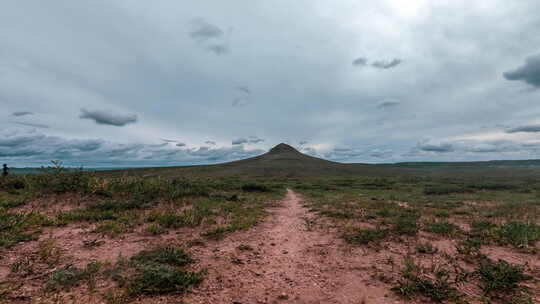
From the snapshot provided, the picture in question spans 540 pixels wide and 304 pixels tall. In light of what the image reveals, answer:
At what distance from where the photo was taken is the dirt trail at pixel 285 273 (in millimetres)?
4188

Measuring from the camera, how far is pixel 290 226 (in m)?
9.20

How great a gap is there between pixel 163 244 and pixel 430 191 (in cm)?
2835

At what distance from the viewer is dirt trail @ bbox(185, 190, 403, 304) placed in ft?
13.7

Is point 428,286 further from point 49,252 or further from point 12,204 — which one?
point 12,204

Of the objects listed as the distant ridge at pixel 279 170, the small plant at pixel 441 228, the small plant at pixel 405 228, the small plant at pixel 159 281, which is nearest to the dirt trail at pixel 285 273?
the small plant at pixel 159 281

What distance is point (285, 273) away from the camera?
511cm

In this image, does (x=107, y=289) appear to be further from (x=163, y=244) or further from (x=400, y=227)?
(x=400, y=227)

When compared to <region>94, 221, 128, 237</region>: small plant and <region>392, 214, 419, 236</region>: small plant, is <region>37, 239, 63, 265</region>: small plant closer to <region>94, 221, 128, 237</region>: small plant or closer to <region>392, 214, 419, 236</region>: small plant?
<region>94, 221, 128, 237</region>: small plant

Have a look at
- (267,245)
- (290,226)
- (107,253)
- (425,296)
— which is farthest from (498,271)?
(107,253)

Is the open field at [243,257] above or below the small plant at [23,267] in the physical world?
below

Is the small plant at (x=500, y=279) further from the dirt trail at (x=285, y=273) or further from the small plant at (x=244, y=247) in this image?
the small plant at (x=244, y=247)

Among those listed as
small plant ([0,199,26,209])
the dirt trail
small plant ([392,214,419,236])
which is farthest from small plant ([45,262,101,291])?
small plant ([392,214,419,236])

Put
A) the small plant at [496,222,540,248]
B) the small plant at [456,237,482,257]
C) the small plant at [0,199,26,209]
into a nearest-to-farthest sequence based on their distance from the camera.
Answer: the small plant at [456,237,482,257] < the small plant at [496,222,540,248] < the small plant at [0,199,26,209]

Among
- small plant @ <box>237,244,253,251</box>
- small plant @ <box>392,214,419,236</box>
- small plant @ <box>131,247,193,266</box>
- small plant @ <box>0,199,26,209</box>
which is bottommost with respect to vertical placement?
small plant @ <box>392,214,419,236</box>
